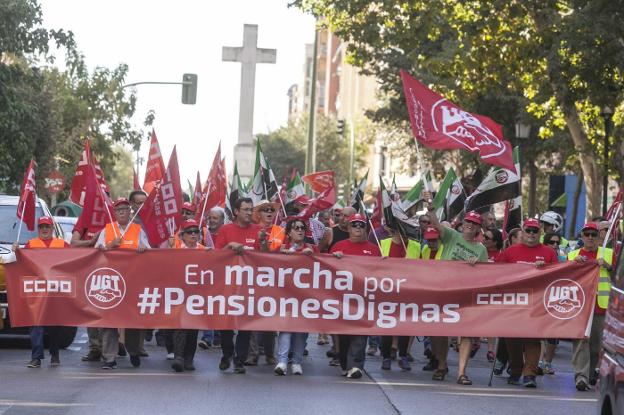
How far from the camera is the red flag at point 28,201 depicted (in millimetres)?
15531

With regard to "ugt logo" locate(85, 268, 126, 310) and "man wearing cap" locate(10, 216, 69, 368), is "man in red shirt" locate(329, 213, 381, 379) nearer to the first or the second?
"ugt logo" locate(85, 268, 126, 310)

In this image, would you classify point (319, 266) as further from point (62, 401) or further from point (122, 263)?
point (62, 401)

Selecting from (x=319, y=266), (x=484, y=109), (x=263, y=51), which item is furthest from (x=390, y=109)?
(x=319, y=266)

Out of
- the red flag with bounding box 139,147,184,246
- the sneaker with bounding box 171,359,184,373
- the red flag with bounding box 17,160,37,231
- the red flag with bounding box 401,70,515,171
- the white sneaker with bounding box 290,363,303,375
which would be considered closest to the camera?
the sneaker with bounding box 171,359,184,373

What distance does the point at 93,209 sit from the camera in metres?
15.3

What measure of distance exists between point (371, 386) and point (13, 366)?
3718mm

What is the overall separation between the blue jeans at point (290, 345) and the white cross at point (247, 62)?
24.1m

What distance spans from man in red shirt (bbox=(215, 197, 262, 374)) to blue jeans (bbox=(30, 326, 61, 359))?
1.70m

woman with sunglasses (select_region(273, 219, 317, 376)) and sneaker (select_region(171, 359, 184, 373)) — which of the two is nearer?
sneaker (select_region(171, 359, 184, 373))

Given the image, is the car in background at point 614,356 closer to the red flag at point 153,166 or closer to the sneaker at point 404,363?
the sneaker at point 404,363

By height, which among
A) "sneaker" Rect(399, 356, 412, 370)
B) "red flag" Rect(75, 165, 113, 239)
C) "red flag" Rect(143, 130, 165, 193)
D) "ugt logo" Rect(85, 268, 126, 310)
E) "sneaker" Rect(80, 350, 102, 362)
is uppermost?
"red flag" Rect(143, 130, 165, 193)

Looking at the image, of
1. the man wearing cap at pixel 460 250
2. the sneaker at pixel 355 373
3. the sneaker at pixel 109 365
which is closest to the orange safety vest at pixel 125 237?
the sneaker at pixel 109 365

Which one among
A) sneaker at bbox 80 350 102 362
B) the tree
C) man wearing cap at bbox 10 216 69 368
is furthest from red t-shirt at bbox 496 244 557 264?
the tree

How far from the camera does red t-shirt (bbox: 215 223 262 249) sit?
14656mm
